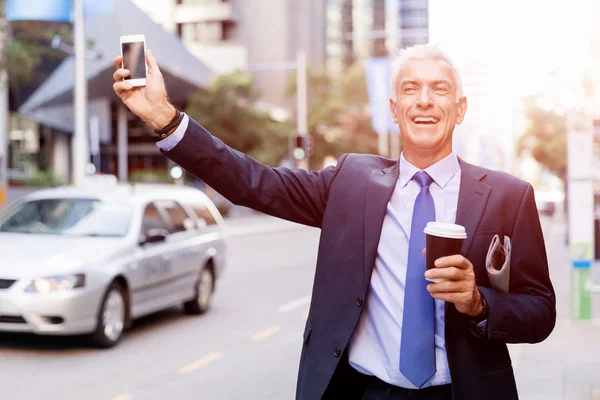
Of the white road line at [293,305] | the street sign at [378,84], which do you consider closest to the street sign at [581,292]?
the white road line at [293,305]

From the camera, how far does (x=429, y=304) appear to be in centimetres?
271

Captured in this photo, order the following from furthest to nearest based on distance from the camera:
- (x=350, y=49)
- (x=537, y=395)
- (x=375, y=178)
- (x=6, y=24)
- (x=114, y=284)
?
(x=350, y=49) → (x=6, y=24) → (x=114, y=284) → (x=537, y=395) → (x=375, y=178)

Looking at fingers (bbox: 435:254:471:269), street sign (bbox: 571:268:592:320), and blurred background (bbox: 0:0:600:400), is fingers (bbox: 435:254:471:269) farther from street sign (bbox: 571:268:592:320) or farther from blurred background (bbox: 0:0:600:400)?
street sign (bbox: 571:268:592:320)

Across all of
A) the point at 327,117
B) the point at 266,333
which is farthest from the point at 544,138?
the point at 266,333

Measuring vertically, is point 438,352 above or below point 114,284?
above

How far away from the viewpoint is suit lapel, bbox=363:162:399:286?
276cm

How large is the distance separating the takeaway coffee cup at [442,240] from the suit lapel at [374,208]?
0.40 meters

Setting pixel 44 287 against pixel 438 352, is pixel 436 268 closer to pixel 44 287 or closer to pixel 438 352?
pixel 438 352

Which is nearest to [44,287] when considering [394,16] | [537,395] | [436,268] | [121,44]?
[537,395]

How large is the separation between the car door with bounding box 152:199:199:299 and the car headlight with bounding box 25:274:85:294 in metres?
2.05

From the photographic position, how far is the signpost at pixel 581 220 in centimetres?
1027

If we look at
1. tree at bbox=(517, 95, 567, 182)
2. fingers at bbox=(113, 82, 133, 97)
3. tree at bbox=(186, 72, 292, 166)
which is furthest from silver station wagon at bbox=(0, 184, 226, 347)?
tree at bbox=(186, 72, 292, 166)

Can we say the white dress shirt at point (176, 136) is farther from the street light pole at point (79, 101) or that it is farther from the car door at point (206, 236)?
the street light pole at point (79, 101)

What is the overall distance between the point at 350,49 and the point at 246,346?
135m
